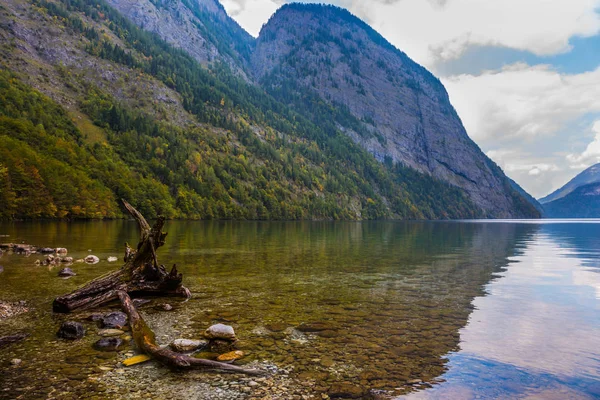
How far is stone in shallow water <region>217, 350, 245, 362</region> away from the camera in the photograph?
11.4 m

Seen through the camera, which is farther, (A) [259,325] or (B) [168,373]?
(A) [259,325]

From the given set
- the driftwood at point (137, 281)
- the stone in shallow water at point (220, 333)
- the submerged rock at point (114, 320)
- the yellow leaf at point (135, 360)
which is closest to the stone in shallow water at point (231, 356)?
the stone in shallow water at point (220, 333)

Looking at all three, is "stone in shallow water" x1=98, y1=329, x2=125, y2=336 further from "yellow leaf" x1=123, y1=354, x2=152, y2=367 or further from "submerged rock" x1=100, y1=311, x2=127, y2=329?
"yellow leaf" x1=123, y1=354, x2=152, y2=367

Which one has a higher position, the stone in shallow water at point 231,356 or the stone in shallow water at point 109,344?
the stone in shallow water at point 231,356

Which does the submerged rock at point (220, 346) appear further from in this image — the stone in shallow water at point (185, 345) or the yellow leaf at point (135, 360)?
the yellow leaf at point (135, 360)

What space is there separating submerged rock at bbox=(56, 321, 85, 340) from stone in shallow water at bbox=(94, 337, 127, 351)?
45.0 inches

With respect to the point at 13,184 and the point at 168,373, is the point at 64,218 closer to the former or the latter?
the point at 13,184

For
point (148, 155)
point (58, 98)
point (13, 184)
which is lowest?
point (13, 184)

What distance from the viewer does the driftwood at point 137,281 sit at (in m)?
16.7

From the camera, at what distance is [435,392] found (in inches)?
384

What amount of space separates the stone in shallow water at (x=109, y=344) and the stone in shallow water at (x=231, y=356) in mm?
3556

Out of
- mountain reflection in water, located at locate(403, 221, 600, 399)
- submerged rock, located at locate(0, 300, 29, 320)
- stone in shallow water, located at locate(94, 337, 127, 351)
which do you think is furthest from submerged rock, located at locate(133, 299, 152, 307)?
mountain reflection in water, located at locate(403, 221, 600, 399)

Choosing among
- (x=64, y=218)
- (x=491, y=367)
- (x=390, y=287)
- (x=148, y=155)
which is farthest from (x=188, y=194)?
(x=491, y=367)

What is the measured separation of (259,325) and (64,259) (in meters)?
24.2
